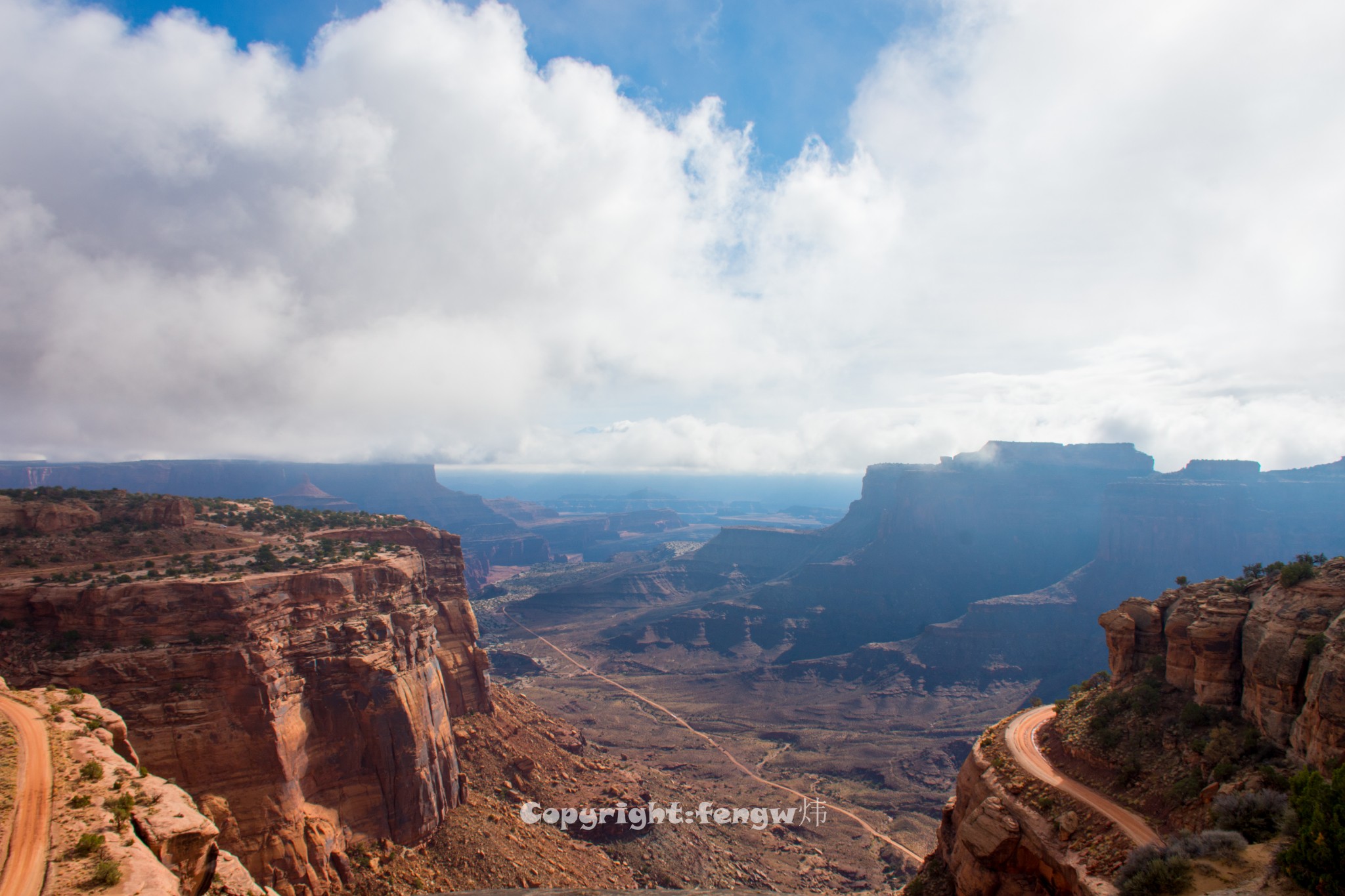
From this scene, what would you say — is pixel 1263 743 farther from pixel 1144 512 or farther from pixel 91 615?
pixel 1144 512

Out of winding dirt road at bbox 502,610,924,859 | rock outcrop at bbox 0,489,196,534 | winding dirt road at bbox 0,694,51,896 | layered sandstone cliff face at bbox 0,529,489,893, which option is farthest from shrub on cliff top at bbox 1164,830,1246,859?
rock outcrop at bbox 0,489,196,534

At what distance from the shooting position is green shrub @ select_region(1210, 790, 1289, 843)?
16.0 metres

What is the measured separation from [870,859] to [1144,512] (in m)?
111

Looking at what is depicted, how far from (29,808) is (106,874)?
471 centimetres

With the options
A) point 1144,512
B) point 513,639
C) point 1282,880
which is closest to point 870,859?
point 1282,880

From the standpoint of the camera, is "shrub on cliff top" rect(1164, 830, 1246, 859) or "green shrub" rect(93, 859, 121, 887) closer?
"green shrub" rect(93, 859, 121, 887)

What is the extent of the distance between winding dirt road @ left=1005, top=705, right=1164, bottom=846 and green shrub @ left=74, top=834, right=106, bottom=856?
29322mm

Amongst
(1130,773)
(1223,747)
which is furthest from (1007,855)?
(1223,747)

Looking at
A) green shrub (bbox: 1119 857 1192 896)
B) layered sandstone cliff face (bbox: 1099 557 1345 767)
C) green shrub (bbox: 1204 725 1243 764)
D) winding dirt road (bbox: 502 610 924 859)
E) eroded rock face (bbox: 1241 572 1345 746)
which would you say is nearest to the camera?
green shrub (bbox: 1119 857 1192 896)

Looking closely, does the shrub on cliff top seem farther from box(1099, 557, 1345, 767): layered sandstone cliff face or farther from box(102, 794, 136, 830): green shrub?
box(102, 794, 136, 830): green shrub

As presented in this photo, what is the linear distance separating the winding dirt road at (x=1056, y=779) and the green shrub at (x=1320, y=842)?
498 cm

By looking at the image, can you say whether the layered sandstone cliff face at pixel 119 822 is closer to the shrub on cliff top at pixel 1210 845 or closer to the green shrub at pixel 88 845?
the green shrub at pixel 88 845

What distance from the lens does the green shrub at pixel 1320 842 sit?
41.2 feet

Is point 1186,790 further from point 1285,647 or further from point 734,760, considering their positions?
point 734,760
